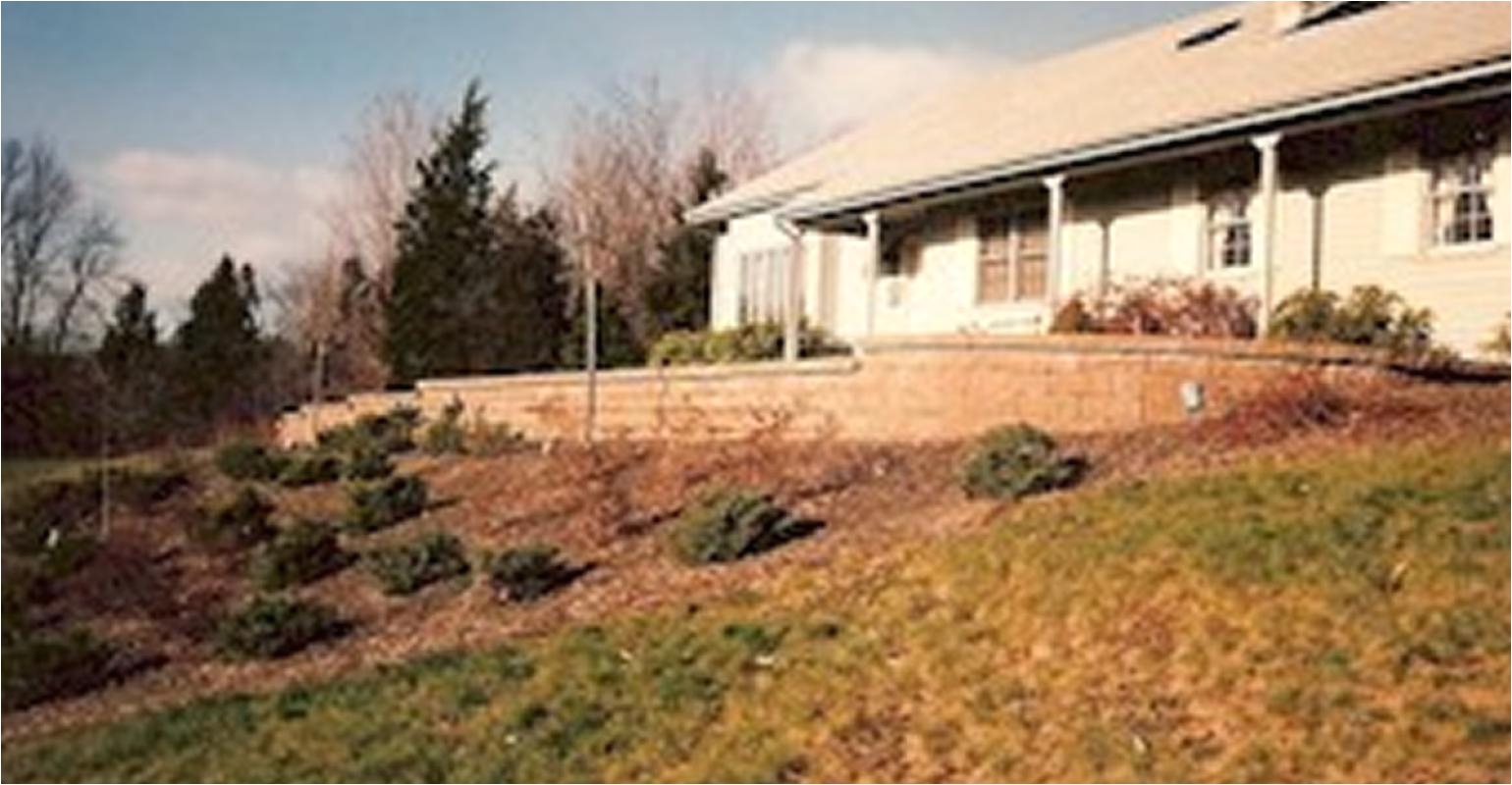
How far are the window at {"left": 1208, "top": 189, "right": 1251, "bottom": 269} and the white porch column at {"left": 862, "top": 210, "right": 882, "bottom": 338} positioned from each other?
209 inches

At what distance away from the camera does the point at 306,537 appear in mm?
16984

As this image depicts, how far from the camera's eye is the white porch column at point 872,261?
26797mm

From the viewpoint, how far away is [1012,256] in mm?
25969

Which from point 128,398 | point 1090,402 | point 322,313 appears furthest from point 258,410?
point 1090,402

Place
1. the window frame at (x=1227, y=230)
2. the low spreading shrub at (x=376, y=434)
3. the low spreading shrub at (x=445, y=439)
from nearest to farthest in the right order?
the window frame at (x=1227, y=230)
the low spreading shrub at (x=445, y=439)
the low spreading shrub at (x=376, y=434)

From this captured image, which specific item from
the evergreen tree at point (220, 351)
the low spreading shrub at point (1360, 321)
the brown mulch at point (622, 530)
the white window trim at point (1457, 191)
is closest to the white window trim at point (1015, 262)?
the low spreading shrub at point (1360, 321)

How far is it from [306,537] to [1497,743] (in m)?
11.4

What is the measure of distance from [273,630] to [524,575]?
1997 millimetres

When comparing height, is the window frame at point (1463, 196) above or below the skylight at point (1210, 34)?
below

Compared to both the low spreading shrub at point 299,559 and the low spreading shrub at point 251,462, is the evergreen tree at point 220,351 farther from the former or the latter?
the low spreading shrub at point 299,559

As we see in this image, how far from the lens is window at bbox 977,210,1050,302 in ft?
84.2

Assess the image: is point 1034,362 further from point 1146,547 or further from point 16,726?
point 16,726

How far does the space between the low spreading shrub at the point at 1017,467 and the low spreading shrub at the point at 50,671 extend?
7.10 m

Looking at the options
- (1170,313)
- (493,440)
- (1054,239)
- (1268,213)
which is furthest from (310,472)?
(1268,213)
